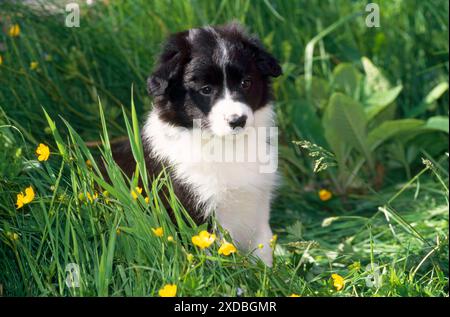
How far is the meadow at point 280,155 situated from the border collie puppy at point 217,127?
16cm

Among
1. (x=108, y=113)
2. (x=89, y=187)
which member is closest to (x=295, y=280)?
(x=89, y=187)

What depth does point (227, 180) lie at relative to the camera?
11.4 feet

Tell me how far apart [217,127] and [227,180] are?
0.34m

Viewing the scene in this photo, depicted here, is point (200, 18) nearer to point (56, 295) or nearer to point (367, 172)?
point (367, 172)

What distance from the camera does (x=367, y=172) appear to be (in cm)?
484

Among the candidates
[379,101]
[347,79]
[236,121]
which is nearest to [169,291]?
[236,121]

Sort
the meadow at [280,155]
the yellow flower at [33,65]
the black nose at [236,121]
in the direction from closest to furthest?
1. the meadow at [280,155]
2. the black nose at [236,121]
3. the yellow flower at [33,65]

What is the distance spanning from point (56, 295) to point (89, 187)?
1.53 ft

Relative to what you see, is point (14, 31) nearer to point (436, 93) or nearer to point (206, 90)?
point (206, 90)

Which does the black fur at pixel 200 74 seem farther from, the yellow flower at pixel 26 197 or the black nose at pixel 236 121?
the yellow flower at pixel 26 197

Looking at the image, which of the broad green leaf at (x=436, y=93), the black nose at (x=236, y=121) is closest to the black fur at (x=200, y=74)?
the black nose at (x=236, y=121)

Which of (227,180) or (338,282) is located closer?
(338,282)

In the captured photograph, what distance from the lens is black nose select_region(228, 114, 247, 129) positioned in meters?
3.13

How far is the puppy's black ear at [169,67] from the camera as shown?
3.29 meters
